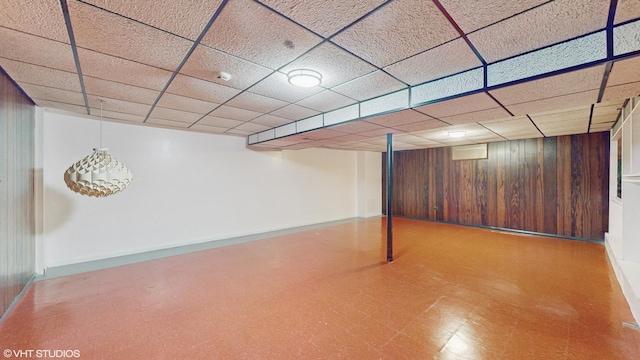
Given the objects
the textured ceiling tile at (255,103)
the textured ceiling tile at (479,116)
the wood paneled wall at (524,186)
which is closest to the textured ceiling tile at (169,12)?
the textured ceiling tile at (255,103)

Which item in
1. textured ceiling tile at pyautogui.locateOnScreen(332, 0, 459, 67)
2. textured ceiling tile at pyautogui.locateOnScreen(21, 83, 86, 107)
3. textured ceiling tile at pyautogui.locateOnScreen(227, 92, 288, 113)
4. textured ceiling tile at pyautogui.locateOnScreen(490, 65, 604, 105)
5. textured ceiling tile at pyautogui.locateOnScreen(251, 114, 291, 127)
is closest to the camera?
textured ceiling tile at pyautogui.locateOnScreen(332, 0, 459, 67)

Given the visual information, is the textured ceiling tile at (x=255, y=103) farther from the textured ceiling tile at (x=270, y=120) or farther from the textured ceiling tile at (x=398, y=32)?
the textured ceiling tile at (x=398, y=32)

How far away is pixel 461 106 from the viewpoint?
265 centimetres

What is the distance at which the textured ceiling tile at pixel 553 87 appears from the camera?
1.84 metres

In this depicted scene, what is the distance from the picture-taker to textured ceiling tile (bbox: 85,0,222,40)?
138 centimetres

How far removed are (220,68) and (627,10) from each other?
2.72m

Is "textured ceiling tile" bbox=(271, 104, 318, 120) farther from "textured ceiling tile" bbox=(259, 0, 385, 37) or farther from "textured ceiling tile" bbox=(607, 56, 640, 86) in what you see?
"textured ceiling tile" bbox=(607, 56, 640, 86)

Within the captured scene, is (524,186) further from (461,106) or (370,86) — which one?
(370,86)

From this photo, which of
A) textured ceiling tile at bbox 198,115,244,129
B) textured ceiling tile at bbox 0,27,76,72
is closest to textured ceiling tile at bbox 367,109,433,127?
textured ceiling tile at bbox 198,115,244,129

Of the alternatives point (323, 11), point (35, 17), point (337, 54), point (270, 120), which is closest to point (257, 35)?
point (323, 11)

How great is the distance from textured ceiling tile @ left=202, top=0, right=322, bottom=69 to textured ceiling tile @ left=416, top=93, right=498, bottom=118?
1531 millimetres

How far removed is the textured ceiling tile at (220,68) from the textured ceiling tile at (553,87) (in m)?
2.13

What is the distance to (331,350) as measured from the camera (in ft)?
6.36

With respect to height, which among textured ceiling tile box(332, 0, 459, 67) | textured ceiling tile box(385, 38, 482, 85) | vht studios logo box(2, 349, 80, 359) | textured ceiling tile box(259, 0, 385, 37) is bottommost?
vht studios logo box(2, 349, 80, 359)
